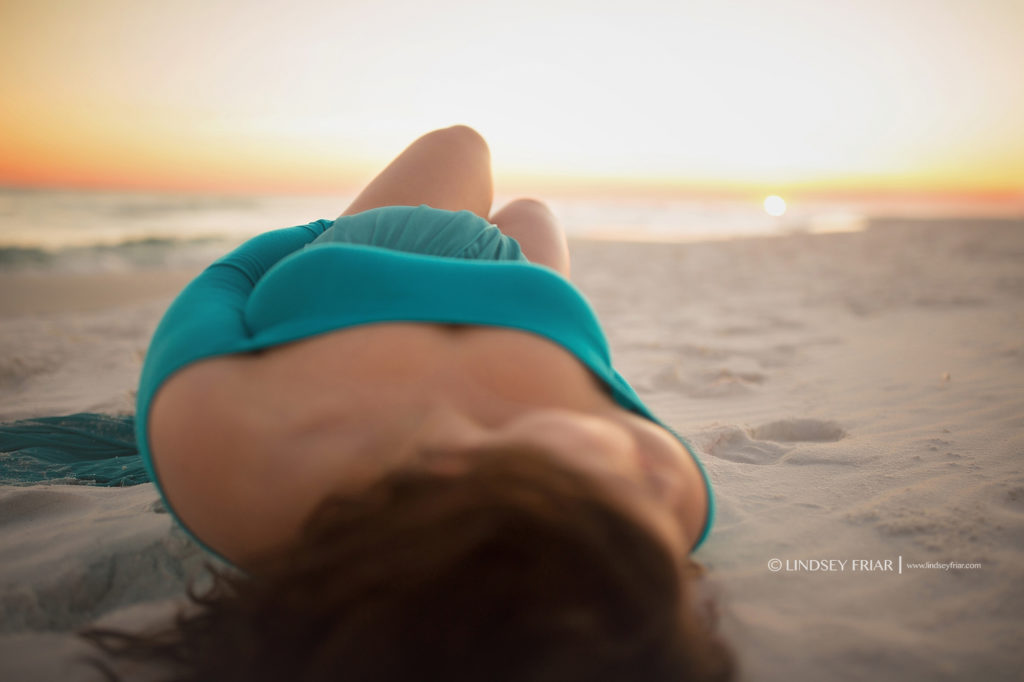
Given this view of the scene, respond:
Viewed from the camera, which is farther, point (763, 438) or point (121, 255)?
point (121, 255)

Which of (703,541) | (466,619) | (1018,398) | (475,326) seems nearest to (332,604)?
(466,619)

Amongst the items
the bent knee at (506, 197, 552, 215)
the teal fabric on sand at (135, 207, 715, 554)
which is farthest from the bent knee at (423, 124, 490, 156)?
the teal fabric on sand at (135, 207, 715, 554)

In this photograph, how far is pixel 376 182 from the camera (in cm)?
204

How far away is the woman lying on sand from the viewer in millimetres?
775

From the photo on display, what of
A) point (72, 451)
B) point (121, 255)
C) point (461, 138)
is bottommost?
point (121, 255)

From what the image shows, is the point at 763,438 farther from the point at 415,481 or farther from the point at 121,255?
the point at 121,255

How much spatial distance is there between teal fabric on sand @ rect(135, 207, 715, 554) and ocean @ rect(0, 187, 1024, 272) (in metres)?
8.16

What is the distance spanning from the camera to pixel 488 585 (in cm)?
77

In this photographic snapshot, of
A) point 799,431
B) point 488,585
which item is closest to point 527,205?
point 799,431

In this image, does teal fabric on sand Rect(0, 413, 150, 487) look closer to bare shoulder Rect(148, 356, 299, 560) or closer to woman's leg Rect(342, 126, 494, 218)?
bare shoulder Rect(148, 356, 299, 560)

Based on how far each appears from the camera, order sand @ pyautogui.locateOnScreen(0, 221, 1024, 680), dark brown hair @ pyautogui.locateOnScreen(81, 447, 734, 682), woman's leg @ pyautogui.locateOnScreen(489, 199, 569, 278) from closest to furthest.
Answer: dark brown hair @ pyautogui.locateOnScreen(81, 447, 734, 682), sand @ pyautogui.locateOnScreen(0, 221, 1024, 680), woman's leg @ pyautogui.locateOnScreen(489, 199, 569, 278)

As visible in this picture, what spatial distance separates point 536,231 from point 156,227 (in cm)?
1324

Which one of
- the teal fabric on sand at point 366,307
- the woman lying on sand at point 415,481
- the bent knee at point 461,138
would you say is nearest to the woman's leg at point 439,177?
the bent knee at point 461,138

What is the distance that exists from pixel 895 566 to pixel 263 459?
1325 mm
